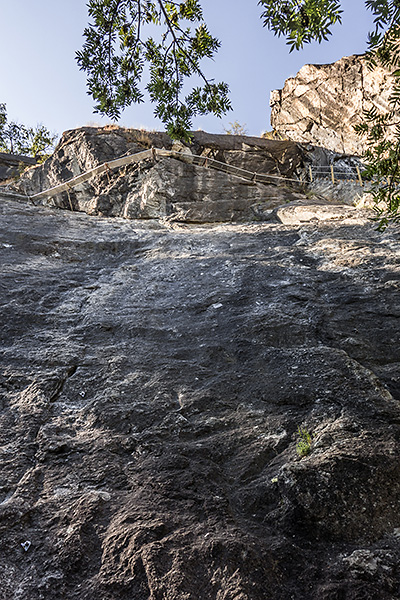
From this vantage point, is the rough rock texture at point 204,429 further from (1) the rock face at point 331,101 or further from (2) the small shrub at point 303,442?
(1) the rock face at point 331,101

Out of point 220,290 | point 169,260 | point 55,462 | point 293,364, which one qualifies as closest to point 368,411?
point 293,364

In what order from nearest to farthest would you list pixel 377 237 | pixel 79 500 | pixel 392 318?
pixel 79 500 < pixel 392 318 < pixel 377 237

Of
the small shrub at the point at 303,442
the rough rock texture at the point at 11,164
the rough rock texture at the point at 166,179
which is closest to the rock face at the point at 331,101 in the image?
the rough rock texture at the point at 166,179

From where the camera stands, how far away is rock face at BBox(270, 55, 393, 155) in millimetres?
18391

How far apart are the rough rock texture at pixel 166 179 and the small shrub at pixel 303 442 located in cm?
901

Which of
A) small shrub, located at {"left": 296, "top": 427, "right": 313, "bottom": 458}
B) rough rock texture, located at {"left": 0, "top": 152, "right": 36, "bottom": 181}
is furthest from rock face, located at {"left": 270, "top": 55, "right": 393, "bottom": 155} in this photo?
small shrub, located at {"left": 296, "top": 427, "right": 313, "bottom": 458}

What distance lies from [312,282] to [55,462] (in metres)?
4.08

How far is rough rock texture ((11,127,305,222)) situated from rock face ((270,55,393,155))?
112 inches

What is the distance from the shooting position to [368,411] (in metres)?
3.38

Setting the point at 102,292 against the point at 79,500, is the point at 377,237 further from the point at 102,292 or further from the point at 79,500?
the point at 79,500

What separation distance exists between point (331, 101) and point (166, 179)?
11.3m

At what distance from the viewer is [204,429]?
11.7 ft

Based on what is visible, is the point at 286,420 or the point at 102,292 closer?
the point at 286,420

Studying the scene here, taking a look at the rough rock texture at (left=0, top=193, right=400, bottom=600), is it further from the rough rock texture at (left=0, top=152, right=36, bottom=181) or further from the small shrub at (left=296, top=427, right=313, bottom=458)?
the rough rock texture at (left=0, top=152, right=36, bottom=181)
